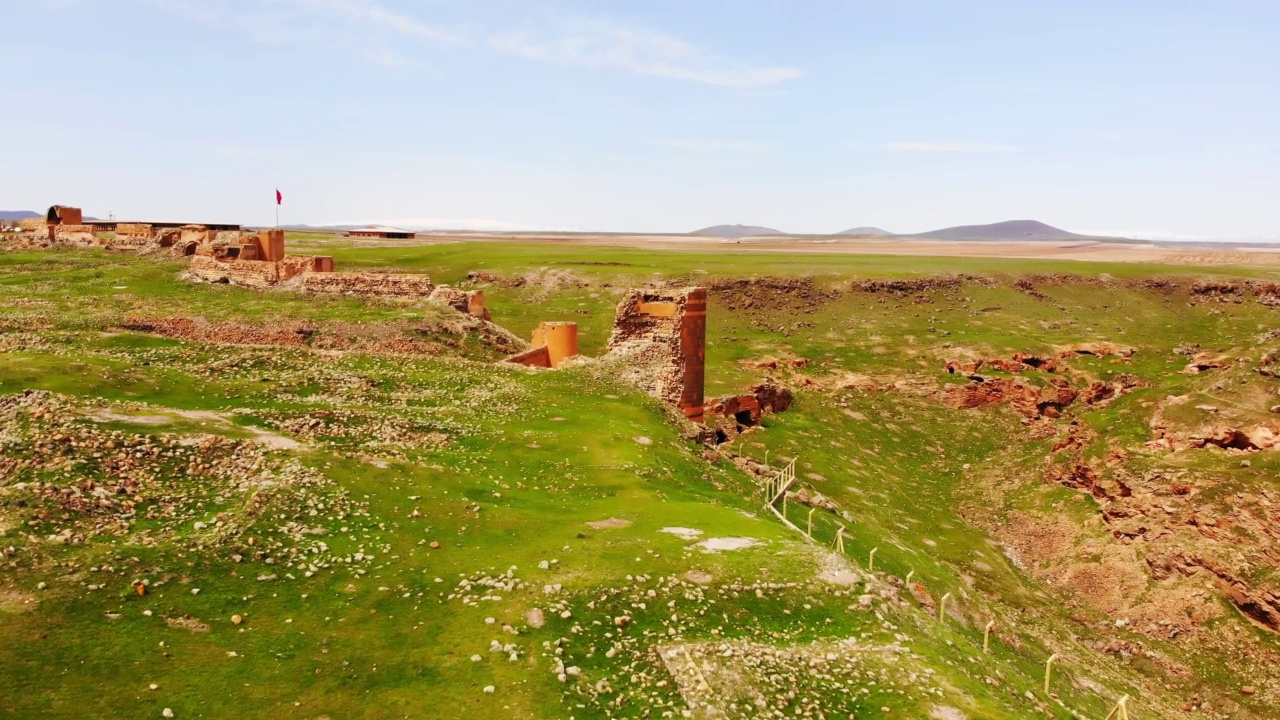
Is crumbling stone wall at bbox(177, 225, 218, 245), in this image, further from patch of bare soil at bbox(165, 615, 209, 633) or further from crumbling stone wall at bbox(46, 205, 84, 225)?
patch of bare soil at bbox(165, 615, 209, 633)

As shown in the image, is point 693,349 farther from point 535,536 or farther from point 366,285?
point 366,285

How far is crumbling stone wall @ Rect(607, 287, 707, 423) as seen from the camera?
1486 inches

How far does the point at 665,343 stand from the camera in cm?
3831

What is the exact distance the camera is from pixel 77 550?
15008 mm

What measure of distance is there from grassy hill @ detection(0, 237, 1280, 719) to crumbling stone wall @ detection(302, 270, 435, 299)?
356 cm

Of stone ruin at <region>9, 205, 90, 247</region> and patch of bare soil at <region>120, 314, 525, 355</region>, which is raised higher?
stone ruin at <region>9, 205, 90, 247</region>

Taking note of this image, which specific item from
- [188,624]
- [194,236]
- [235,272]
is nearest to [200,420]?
[188,624]

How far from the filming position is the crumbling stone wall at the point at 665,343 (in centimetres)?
3775

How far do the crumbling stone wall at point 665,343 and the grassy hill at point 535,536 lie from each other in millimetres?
→ 2177

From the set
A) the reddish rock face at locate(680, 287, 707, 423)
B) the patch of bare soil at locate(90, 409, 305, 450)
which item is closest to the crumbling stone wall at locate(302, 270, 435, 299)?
the reddish rock face at locate(680, 287, 707, 423)

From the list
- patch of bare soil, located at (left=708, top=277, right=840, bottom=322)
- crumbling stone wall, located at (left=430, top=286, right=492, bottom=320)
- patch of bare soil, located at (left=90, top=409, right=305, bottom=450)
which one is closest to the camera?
patch of bare soil, located at (left=90, top=409, right=305, bottom=450)

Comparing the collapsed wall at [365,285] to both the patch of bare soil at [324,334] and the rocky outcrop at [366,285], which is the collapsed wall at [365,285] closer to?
the rocky outcrop at [366,285]

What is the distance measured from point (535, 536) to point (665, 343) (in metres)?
19.9

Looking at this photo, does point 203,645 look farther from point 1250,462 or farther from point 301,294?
point 1250,462
